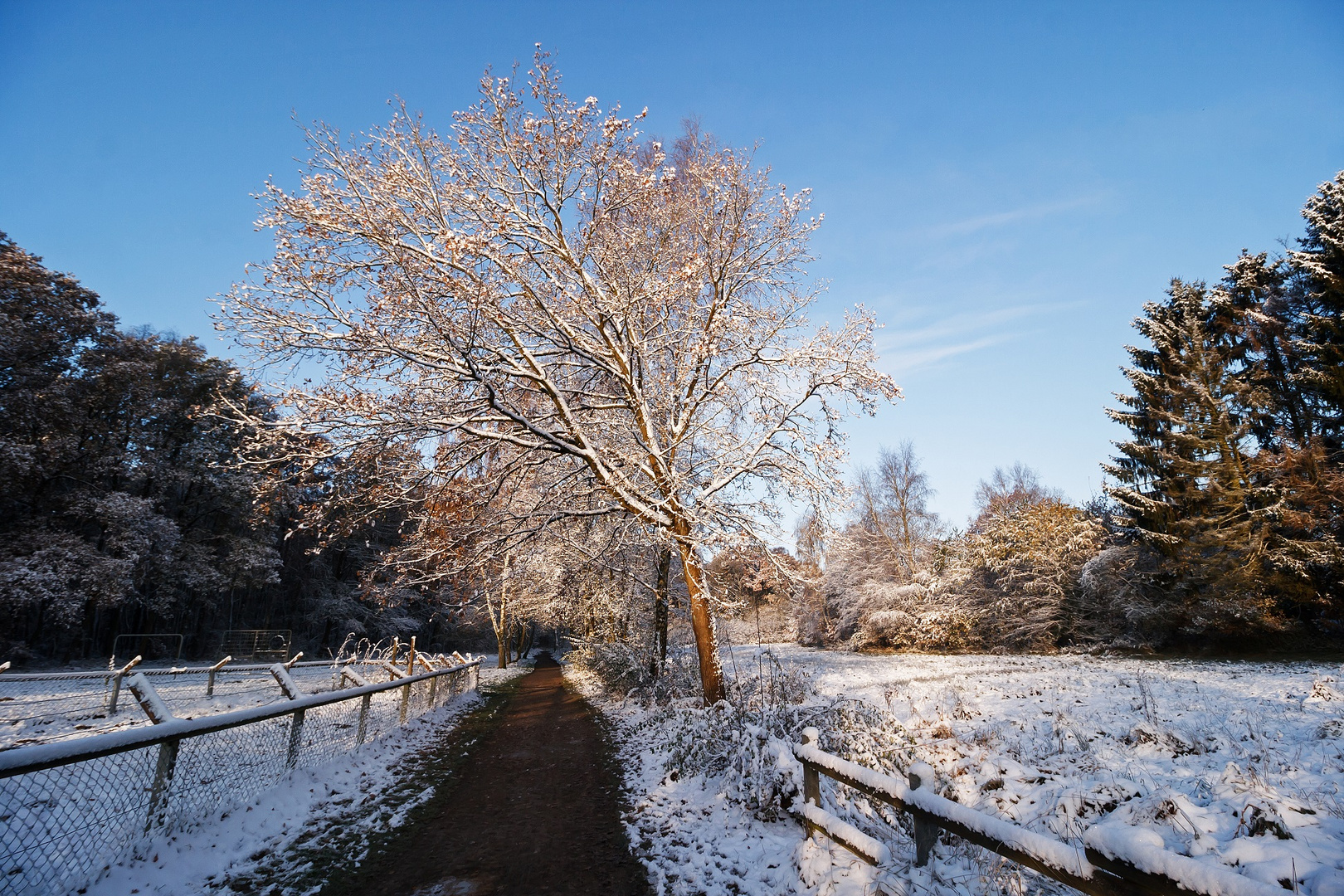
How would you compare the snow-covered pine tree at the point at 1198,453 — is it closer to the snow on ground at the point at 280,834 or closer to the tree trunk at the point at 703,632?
the tree trunk at the point at 703,632

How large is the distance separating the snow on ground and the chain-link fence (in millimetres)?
1807

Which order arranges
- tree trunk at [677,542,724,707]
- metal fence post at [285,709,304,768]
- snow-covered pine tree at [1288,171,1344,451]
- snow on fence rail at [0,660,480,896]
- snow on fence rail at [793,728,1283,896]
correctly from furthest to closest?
1. snow-covered pine tree at [1288,171,1344,451]
2. tree trunk at [677,542,724,707]
3. metal fence post at [285,709,304,768]
4. snow on fence rail at [0,660,480,896]
5. snow on fence rail at [793,728,1283,896]

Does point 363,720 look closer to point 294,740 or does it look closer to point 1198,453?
point 294,740

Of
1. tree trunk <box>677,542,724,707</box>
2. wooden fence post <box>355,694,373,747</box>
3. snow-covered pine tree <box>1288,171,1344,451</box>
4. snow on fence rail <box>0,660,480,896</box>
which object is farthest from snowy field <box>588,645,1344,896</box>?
snow-covered pine tree <box>1288,171,1344,451</box>

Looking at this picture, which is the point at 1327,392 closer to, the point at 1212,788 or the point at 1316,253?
the point at 1316,253

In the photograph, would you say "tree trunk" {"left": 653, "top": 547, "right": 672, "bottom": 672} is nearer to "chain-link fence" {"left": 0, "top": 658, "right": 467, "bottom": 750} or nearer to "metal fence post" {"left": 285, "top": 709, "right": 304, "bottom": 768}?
"chain-link fence" {"left": 0, "top": 658, "right": 467, "bottom": 750}

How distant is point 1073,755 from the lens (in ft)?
22.3

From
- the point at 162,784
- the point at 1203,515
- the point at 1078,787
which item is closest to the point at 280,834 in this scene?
the point at 162,784

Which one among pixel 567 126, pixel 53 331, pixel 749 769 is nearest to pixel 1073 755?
pixel 749 769

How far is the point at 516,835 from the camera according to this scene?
565 cm

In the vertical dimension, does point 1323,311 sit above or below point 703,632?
above

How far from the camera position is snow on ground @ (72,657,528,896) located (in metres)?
4.12

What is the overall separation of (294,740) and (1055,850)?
300 inches

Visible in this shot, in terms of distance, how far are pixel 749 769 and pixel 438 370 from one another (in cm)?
698
